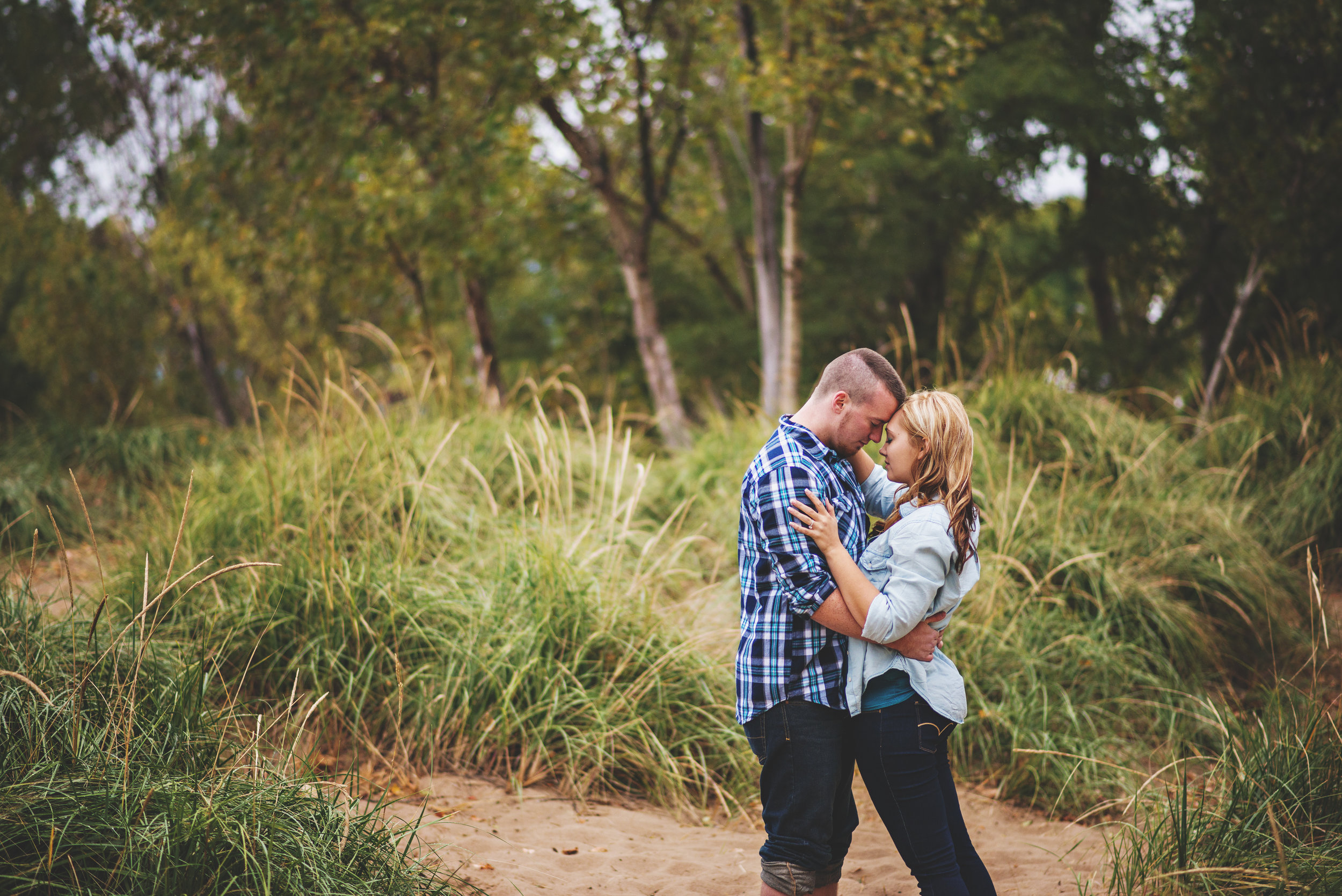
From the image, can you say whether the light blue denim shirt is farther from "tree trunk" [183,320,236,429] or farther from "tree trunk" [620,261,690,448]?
"tree trunk" [183,320,236,429]

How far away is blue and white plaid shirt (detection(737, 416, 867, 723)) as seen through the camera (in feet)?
7.16

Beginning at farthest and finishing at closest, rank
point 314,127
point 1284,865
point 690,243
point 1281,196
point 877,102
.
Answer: point 690,243 → point 877,102 → point 314,127 → point 1281,196 → point 1284,865

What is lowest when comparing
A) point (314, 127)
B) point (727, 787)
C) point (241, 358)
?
point (727, 787)

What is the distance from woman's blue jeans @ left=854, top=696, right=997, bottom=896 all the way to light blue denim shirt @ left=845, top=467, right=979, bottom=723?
57mm

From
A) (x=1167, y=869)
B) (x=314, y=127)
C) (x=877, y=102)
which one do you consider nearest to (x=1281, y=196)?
(x=877, y=102)

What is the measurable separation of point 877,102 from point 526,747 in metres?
9.88

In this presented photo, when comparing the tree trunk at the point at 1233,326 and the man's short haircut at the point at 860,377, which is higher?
the tree trunk at the point at 1233,326

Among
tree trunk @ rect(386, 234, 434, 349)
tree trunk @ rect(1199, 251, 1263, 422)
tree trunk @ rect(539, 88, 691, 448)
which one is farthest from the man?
tree trunk @ rect(386, 234, 434, 349)

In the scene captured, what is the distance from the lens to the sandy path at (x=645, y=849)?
2.97 meters

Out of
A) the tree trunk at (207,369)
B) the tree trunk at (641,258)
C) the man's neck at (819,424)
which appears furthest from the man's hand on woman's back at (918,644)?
the tree trunk at (207,369)

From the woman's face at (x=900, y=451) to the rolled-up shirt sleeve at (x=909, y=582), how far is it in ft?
0.63

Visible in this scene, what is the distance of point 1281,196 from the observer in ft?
22.6

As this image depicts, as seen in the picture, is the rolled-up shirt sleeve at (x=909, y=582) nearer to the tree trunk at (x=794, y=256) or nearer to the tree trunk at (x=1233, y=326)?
the tree trunk at (x=1233, y=326)

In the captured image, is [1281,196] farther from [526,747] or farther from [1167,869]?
[526,747]
